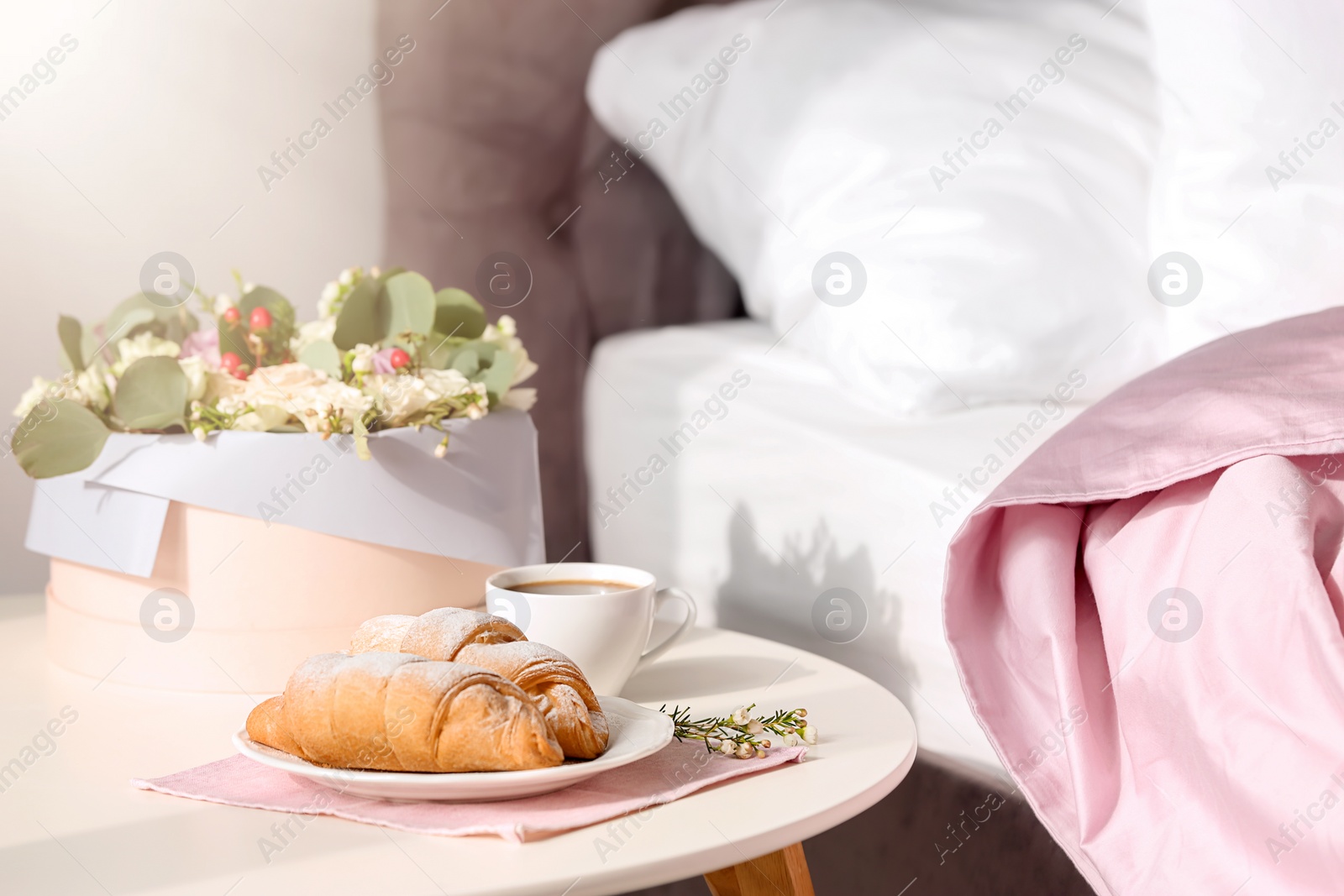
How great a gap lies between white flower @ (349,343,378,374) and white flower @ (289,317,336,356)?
7cm

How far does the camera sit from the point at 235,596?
0.70m

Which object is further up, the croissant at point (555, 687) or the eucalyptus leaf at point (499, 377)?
the eucalyptus leaf at point (499, 377)

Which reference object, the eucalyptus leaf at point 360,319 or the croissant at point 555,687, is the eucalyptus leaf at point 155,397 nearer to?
the eucalyptus leaf at point 360,319

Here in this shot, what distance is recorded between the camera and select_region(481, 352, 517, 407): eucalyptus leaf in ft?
2.59

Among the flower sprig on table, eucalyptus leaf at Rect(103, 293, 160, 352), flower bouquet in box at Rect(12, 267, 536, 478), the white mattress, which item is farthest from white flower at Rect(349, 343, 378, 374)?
the white mattress

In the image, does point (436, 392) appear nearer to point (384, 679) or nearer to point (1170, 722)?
point (384, 679)

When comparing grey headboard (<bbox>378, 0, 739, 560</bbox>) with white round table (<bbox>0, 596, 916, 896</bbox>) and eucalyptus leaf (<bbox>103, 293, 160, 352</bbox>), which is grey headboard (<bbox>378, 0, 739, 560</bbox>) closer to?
eucalyptus leaf (<bbox>103, 293, 160, 352</bbox>)

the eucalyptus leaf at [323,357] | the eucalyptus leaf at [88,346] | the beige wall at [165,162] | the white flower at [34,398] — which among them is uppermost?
the beige wall at [165,162]

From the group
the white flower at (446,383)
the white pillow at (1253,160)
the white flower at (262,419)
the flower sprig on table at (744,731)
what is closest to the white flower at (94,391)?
the white flower at (262,419)

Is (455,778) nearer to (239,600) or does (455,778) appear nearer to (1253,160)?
(239,600)

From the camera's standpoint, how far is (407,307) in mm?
801

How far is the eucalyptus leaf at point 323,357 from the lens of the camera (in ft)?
2.50

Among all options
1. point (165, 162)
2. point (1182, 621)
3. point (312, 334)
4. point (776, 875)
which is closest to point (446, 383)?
point (312, 334)

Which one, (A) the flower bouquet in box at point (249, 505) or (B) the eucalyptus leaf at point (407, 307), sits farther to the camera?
(B) the eucalyptus leaf at point (407, 307)
